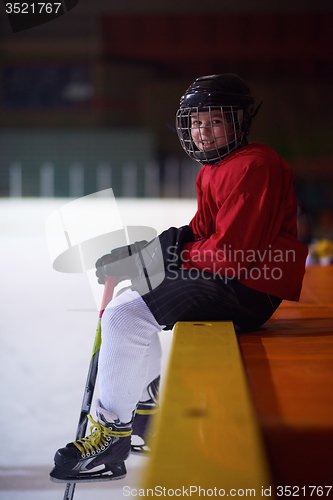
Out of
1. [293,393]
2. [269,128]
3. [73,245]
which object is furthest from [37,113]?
[293,393]

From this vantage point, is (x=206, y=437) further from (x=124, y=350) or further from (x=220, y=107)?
(x=220, y=107)

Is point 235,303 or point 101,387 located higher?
point 235,303

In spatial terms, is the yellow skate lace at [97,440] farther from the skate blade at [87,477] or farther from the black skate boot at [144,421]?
the black skate boot at [144,421]

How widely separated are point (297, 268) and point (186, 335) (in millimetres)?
279

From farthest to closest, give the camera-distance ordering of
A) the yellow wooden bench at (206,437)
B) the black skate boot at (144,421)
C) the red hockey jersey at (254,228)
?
1. the black skate boot at (144,421)
2. the red hockey jersey at (254,228)
3. the yellow wooden bench at (206,437)

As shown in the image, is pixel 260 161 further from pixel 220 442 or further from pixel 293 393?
pixel 220 442

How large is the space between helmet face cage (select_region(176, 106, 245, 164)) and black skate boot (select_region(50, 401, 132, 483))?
560mm

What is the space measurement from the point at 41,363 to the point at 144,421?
0.84 m

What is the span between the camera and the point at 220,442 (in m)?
0.55

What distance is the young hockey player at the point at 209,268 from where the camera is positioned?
3.19 feet

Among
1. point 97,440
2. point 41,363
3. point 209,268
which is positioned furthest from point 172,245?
point 41,363

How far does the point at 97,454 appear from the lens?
3.38ft

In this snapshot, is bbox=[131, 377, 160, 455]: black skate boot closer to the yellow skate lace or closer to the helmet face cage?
the yellow skate lace

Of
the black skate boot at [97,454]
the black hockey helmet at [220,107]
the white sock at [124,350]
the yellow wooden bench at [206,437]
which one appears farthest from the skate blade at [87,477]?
the black hockey helmet at [220,107]
